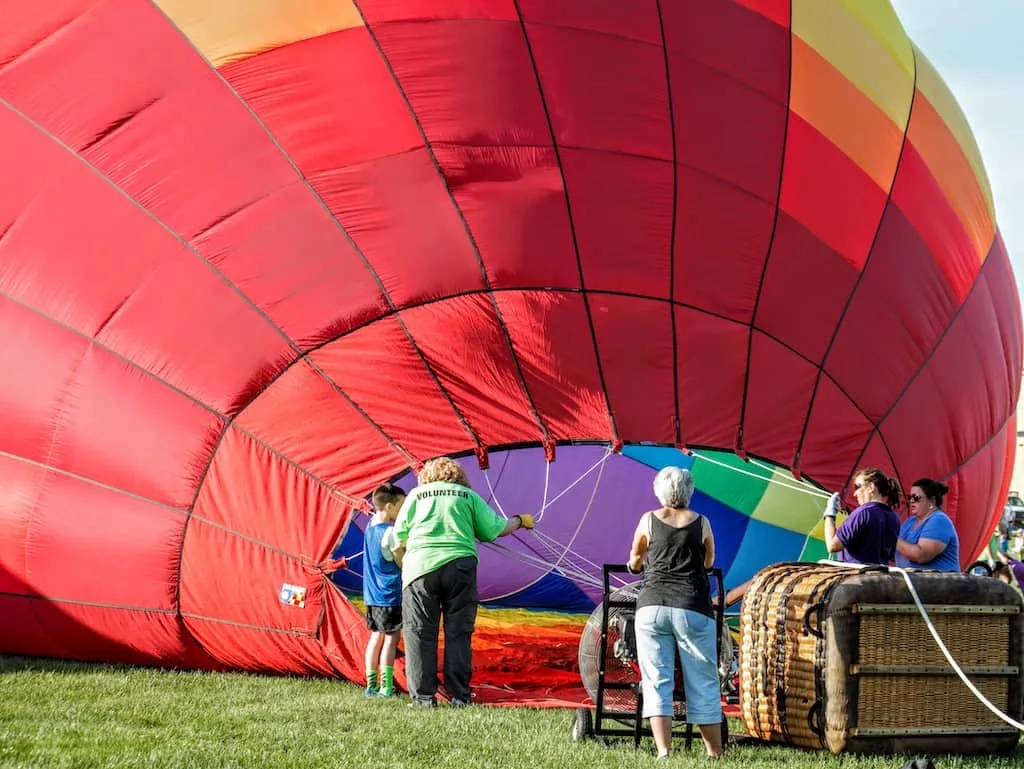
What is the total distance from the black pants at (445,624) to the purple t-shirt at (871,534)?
1580mm

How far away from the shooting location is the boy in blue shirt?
19.2 ft

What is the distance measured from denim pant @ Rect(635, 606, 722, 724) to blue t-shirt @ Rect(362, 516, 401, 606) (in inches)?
70.1

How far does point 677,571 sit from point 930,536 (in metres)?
1.37

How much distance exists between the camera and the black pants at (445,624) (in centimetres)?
560

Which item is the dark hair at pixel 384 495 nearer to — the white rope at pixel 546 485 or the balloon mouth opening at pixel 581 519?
the balloon mouth opening at pixel 581 519

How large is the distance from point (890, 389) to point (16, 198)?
453 centimetres

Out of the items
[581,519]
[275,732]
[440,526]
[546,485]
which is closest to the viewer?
[275,732]

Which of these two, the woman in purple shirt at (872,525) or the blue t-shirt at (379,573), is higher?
the woman in purple shirt at (872,525)

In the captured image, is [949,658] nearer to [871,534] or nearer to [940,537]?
[871,534]

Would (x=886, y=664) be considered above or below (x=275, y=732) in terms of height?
above

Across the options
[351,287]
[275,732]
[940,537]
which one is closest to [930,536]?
[940,537]

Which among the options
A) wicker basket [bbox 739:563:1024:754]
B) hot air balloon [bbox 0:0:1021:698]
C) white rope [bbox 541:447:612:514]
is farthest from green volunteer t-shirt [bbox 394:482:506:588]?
white rope [bbox 541:447:612:514]

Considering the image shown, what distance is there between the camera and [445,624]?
5699 millimetres

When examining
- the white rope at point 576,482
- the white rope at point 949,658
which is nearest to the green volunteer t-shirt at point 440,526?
the white rope at point 949,658
